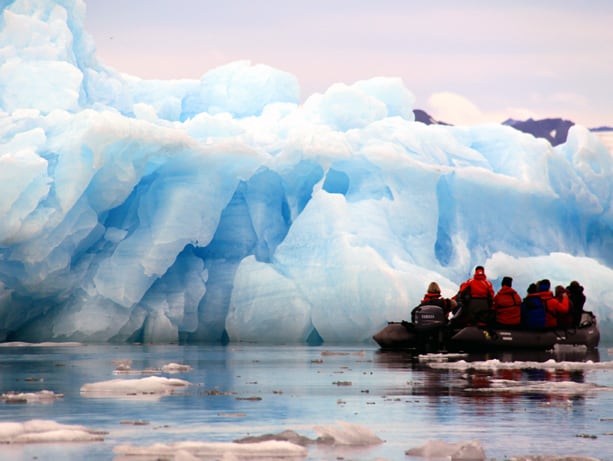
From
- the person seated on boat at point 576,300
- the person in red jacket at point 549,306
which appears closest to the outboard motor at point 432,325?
the person in red jacket at point 549,306

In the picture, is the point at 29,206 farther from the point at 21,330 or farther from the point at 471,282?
the point at 471,282

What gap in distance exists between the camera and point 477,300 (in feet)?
53.9

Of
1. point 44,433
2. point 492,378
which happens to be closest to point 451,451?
point 44,433

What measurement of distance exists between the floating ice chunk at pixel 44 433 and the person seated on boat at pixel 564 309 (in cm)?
1187

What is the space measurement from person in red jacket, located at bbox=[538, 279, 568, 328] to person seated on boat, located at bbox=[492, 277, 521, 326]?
436 millimetres

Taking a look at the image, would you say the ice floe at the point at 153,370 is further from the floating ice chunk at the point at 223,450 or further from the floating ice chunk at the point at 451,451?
the floating ice chunk at the point at 451,451

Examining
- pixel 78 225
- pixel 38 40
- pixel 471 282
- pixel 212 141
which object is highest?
pixel 38 40

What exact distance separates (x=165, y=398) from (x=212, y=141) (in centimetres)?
1504

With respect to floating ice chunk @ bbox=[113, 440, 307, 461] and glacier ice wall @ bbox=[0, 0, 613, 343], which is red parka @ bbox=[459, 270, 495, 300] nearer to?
glacier ice wall @ bbox=[0, 0, 613, 343]

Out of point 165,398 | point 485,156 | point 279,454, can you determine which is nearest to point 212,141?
point 485,156

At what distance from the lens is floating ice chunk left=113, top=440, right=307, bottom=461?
550cm

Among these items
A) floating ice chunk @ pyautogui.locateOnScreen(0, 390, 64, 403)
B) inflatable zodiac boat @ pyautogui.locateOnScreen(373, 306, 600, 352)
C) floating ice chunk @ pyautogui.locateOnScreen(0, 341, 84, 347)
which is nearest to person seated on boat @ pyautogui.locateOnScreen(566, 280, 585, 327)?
inflatable zodiac boat @ pyautogui.locateOnScreen(373, 306, 600, 352)

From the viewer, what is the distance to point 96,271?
22234 millimetres

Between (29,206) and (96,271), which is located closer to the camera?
(29,206)
